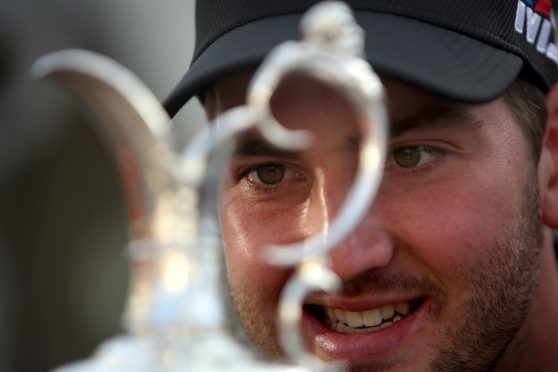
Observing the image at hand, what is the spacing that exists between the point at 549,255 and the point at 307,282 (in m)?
1.25

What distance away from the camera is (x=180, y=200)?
3.17ft

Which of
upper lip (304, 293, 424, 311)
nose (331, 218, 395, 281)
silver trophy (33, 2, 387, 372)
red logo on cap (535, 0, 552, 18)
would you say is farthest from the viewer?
red logo on cap (535, 0, 552, 18)

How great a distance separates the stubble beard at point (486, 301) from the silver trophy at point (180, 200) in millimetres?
663

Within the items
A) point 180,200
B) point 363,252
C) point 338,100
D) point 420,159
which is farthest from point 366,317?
point 180,200

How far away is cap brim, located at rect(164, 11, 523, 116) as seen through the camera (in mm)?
1552

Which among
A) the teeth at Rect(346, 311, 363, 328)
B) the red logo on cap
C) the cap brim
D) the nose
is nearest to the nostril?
the nose

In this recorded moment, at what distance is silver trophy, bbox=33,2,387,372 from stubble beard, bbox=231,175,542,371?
2.18 ft

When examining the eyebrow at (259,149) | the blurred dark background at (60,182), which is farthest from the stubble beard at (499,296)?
the blurred dark background at (60,182)

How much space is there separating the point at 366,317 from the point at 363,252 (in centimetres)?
16

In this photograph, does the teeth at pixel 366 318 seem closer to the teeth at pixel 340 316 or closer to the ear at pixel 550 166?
the teeth at pixel 340 316

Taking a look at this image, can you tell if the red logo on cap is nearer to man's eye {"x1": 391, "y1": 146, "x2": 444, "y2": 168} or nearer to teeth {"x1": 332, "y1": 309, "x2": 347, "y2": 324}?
man's eye {"x1": 391, "y1": 146, "x2": 444, "y2": 168}

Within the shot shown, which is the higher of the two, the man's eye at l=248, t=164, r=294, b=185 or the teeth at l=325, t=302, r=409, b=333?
the man's eye at l=248, t=164, r=294, b=185

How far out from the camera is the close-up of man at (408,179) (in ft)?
5.17

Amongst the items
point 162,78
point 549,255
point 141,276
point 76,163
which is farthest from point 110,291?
point 141,276
